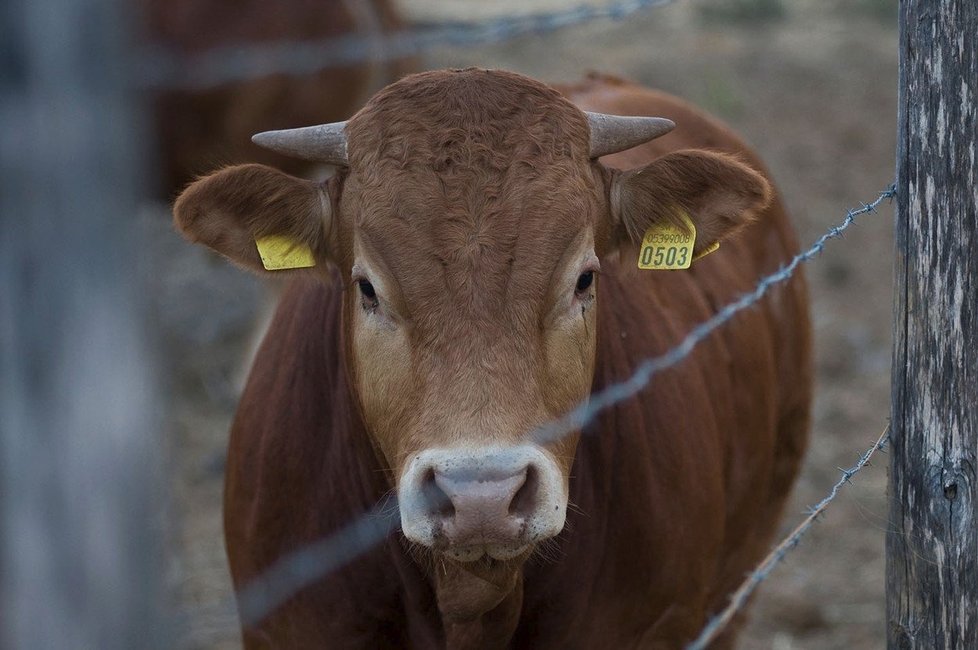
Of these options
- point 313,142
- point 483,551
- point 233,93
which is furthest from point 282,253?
point 233,93

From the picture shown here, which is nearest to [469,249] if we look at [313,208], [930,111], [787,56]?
[313,208]

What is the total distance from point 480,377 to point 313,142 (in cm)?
72

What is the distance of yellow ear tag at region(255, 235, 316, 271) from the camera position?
2.64 m

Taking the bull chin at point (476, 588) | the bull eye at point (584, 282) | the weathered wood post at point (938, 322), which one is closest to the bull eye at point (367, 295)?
the bull eye at point (584, 282)

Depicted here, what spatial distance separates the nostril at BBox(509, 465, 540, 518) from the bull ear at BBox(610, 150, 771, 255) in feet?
2.60

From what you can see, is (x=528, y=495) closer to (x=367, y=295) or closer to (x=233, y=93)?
(x=367, y=295)

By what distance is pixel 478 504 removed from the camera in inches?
79.0

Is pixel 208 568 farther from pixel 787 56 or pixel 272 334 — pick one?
pixel 787 56

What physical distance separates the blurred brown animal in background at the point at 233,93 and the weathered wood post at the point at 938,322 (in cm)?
437

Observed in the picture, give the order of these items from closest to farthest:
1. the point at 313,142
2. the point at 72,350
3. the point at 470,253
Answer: the point at 72,350
the point at 470,253
the point at 313,142

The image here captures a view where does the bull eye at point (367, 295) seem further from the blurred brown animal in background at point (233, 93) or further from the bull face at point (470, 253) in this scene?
the blurred brown animal in background at point (233, 93)

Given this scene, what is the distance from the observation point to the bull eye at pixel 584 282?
247 cm

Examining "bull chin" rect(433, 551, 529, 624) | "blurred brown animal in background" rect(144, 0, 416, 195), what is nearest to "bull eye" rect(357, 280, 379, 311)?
"bull chin" rect(433, 551, 529, 624)

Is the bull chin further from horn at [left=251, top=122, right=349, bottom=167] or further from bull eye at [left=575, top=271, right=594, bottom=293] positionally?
horn at [left=251, top=122, right=349, bottom=167]
